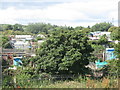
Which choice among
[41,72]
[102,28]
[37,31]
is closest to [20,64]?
[41,72]

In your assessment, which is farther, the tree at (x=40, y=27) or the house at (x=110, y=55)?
the tree at (x=40, y=27)

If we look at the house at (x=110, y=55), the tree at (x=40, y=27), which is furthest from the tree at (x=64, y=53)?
the tree at (x=40, y=27)

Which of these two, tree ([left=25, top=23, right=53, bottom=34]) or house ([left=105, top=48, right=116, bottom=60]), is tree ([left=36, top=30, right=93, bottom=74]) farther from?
tree ([left=25, top=23, right=53, bottom=34])

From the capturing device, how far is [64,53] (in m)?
3.92

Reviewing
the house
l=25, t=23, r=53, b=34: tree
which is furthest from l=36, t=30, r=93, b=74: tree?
l=25, t=23, r=53, b=34: tree

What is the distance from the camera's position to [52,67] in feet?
12.4

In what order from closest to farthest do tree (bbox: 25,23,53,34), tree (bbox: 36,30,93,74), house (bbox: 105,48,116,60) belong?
house (bbox: 105,48,116,60) → tree (bbox: 36,30,93,74) → tree (bbox: 25,23,53,34)

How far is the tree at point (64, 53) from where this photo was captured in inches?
148

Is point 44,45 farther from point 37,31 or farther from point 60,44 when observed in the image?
point 37,31

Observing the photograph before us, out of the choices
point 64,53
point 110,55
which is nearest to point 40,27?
point 110,55

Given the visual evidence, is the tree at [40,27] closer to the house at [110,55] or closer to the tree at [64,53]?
the house at [110,55]

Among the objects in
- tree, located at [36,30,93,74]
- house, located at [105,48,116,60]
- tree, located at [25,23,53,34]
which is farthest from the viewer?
tree, located at [25,23,53,34]

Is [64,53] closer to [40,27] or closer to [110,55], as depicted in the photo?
[110,55]

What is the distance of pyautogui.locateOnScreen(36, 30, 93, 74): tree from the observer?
12.4ft
